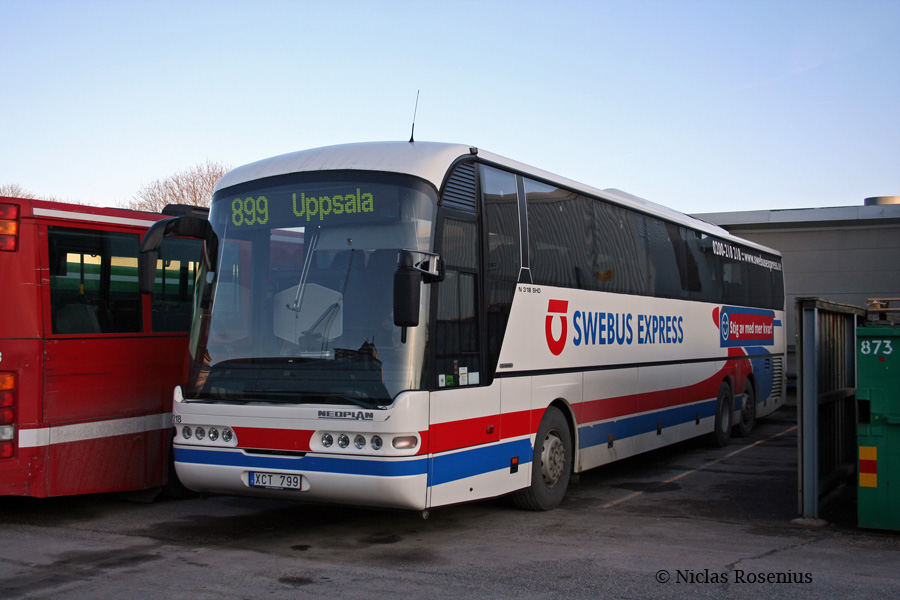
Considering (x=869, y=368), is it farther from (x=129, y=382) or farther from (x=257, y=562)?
(x=129, y=382)

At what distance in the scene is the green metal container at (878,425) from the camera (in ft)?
25.7

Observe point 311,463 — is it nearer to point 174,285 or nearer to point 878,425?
point 174,285

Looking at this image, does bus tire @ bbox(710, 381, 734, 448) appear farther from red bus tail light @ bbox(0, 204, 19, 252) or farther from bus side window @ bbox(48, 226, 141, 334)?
red bus tail light @ bbox(0, 204, 19, 252)

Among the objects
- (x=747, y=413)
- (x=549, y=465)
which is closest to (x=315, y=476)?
(x=549, y=465)

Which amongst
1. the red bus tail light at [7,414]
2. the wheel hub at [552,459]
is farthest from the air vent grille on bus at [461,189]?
the red bus tail light at [7,414]

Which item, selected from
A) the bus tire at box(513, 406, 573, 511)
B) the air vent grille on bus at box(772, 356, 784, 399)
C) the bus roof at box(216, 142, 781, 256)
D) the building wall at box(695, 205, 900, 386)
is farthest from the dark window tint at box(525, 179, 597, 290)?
the building wall at box(695, 205, 900, 386)

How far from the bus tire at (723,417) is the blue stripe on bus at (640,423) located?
14.2 inches

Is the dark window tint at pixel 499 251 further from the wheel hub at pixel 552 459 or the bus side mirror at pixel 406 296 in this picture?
the wheel hub at pixel 552 459

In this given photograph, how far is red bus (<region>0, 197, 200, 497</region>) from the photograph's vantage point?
799 centimetres

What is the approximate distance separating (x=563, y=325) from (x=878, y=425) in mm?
3089

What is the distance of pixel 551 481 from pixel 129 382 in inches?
173

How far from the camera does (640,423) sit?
1136cm

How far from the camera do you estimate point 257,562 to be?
6906 mm

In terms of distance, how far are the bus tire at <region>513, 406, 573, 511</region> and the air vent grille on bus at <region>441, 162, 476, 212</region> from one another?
2454 millimetres
